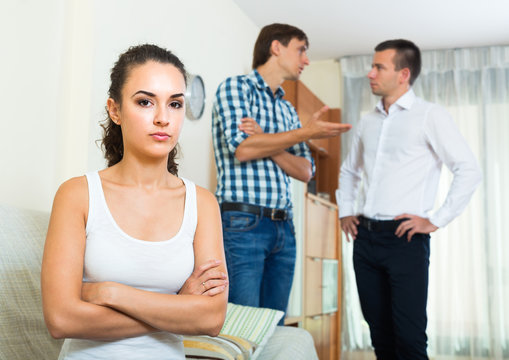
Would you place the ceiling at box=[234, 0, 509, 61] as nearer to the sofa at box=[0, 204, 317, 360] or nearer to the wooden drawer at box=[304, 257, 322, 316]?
the wooden drawer at box=[304, 257, 322, 316]

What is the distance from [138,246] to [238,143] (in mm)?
1029

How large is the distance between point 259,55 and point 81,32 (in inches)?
29.7

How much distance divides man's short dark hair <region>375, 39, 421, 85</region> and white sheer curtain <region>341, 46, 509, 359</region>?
2311mm

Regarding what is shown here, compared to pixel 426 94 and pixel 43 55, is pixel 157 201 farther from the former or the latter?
pixel 426 94

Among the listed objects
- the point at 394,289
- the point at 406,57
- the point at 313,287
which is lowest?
the point at 313,287

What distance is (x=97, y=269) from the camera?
1.07 metres

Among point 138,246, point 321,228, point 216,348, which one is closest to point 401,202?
point 216,348

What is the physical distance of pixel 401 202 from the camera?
2350 millimetres

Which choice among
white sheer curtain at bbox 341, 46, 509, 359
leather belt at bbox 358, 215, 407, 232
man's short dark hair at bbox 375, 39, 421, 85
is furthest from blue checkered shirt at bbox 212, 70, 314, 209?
white sheer curtain at bbox 341, 46, 509, 359

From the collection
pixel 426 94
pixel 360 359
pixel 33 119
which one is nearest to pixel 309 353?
pixel 33 119

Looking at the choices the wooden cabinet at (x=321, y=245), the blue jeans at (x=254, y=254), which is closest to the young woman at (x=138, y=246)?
the blue jeans at (x=254, y=254)

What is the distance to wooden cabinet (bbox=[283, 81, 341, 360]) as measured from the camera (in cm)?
380

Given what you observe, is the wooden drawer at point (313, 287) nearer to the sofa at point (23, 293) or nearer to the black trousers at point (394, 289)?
the black trousers at point (394, 289)

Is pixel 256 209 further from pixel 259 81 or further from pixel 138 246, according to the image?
pixel 138 246
